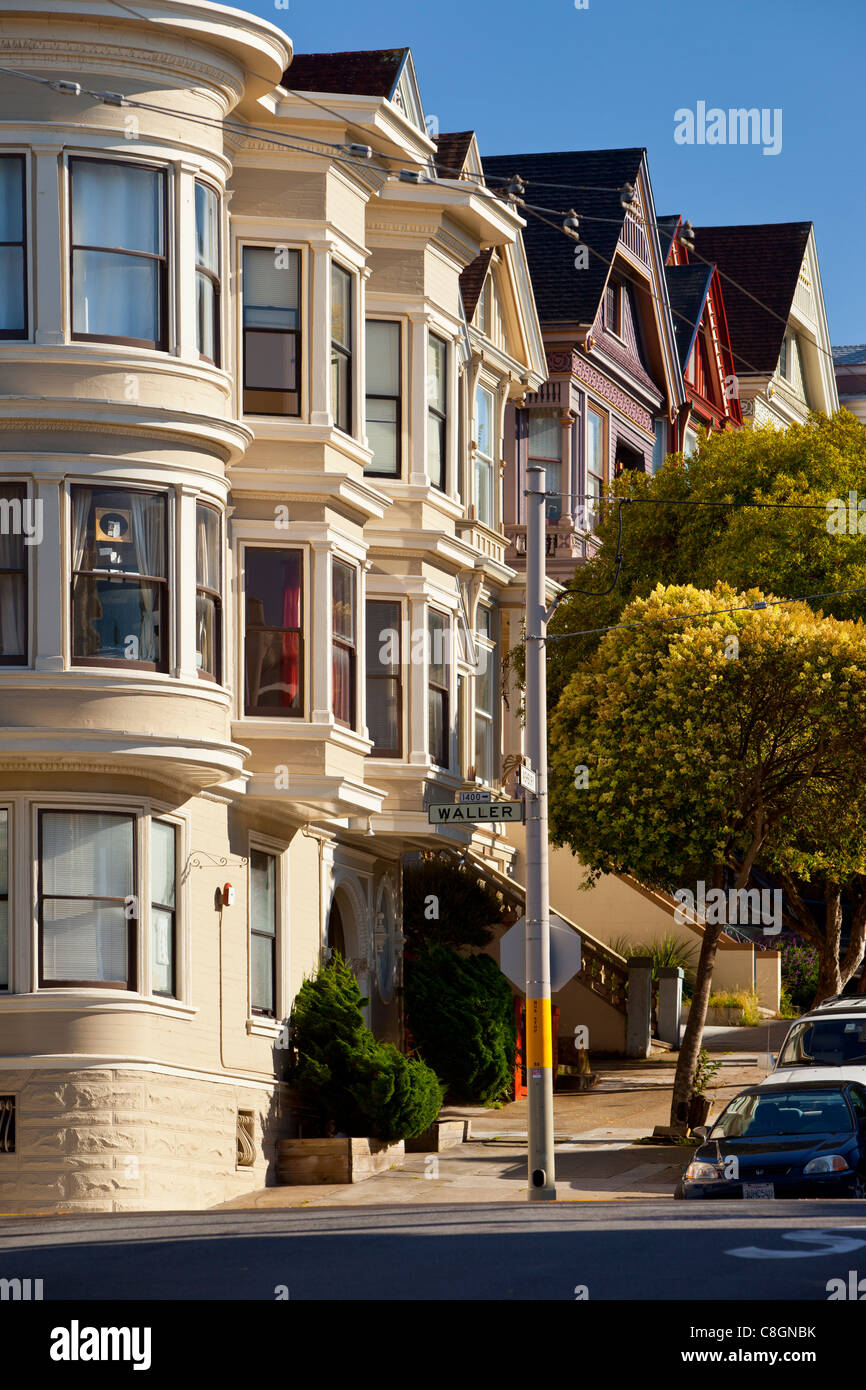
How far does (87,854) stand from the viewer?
22.9 meters

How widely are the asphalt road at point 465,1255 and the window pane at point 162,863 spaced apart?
6.26 metres

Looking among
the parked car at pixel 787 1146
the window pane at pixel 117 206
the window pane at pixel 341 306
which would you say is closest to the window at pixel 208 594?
the window pane at pixel 117 206

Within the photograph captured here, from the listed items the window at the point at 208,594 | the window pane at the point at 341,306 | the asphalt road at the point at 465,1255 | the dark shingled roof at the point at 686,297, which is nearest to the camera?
the asphalt road at the point at 465,1255

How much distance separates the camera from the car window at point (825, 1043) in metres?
25.8

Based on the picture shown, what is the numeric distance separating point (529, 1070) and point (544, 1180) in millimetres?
1083

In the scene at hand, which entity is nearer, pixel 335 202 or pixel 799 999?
pixel 335 202

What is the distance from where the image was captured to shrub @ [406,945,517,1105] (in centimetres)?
2961

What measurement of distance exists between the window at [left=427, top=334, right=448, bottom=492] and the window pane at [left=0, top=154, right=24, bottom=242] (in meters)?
8.08

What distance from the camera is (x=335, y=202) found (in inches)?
1040

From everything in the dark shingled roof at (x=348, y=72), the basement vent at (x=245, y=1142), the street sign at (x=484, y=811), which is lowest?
the basement vent at (x=245, y=1142)

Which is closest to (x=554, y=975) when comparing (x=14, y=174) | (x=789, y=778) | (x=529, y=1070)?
(x=529, y=1070)

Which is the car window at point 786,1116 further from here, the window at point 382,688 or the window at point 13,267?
the window at point 13,267

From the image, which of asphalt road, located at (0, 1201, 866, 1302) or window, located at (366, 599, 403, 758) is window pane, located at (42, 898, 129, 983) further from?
window, located at (366, 599, 403, 758)
